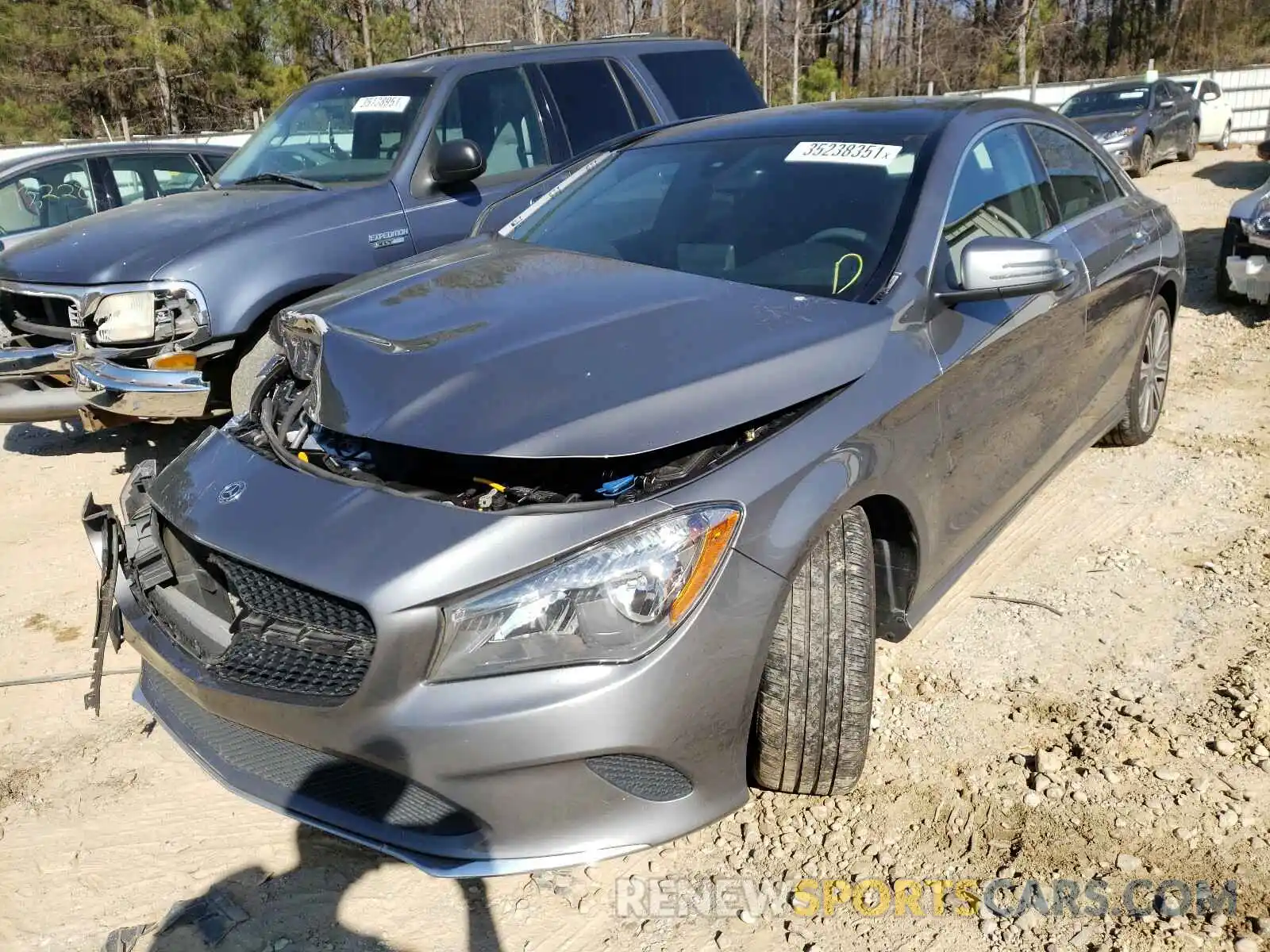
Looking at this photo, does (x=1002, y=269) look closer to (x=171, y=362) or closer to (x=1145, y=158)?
(x=171, y=362)

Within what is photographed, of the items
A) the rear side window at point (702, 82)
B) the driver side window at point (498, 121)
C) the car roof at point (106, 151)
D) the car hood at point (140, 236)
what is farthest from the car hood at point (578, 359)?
the car roof at point (106, 151)

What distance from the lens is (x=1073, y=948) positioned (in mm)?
2115

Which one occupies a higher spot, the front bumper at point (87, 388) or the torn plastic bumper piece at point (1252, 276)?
the front bumper at point (87, 388)

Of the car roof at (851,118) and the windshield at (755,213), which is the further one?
the car roof at (851,118)

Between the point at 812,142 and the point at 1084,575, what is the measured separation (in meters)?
1.90

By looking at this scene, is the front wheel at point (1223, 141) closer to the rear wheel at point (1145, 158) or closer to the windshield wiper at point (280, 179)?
the rear wheel at point (1145, 158)

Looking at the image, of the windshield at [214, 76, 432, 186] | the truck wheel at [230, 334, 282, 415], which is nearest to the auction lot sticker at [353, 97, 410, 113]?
the windshield at [214, 76, 432, 186]

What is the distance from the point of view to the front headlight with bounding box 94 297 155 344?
4.36 m

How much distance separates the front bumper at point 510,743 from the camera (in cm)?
185

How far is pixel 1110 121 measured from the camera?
15523 mm

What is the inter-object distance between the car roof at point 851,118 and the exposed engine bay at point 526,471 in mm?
1382

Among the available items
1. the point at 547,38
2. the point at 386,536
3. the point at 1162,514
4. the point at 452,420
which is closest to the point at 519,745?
the point at 386,536

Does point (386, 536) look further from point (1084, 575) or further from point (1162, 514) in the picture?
point (1162, 514)

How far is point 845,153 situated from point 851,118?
0.28 meters
